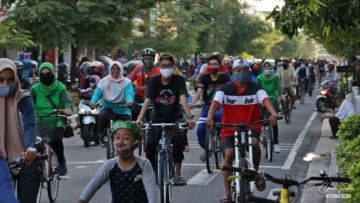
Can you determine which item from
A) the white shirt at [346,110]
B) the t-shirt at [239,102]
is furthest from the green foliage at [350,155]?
the white shirt at [346,110]

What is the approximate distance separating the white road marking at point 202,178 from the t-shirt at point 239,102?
292 centimetres

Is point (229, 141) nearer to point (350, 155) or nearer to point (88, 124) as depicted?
point (350, 155)

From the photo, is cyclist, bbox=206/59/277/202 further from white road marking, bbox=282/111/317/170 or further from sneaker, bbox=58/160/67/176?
white road marking, bbox=282/111/317/170

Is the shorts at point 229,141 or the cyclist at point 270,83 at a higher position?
the cyclist at point 270,83

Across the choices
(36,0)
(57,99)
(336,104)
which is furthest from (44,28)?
(57,99)

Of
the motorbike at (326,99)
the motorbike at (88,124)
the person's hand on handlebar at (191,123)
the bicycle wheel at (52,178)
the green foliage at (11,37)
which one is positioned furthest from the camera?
the motorbike at (326,99)

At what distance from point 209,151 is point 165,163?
3481 mm

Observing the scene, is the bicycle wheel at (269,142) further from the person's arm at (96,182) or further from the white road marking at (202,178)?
the person's arm at (96,182)

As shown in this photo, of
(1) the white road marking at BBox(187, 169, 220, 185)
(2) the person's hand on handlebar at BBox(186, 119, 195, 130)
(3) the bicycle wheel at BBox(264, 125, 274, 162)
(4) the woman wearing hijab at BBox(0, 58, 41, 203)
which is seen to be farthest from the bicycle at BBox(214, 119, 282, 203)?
(3) the bicycle wheel at BBox(264, 125, 274, 162)

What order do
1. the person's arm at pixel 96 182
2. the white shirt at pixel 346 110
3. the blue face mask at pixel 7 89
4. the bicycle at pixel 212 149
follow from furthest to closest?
1. the white shirt at pixel 346 110
2. the bicycle at pixel 212 149
3. the blue face mask at pixel 7 89
4. the person's arm at pixel 96 182

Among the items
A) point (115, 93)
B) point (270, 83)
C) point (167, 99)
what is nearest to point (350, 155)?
point (167, 99)

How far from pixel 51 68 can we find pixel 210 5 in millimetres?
47580

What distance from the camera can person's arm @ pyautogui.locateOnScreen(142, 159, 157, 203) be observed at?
20.3ft

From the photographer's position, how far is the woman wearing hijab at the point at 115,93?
14.5m
